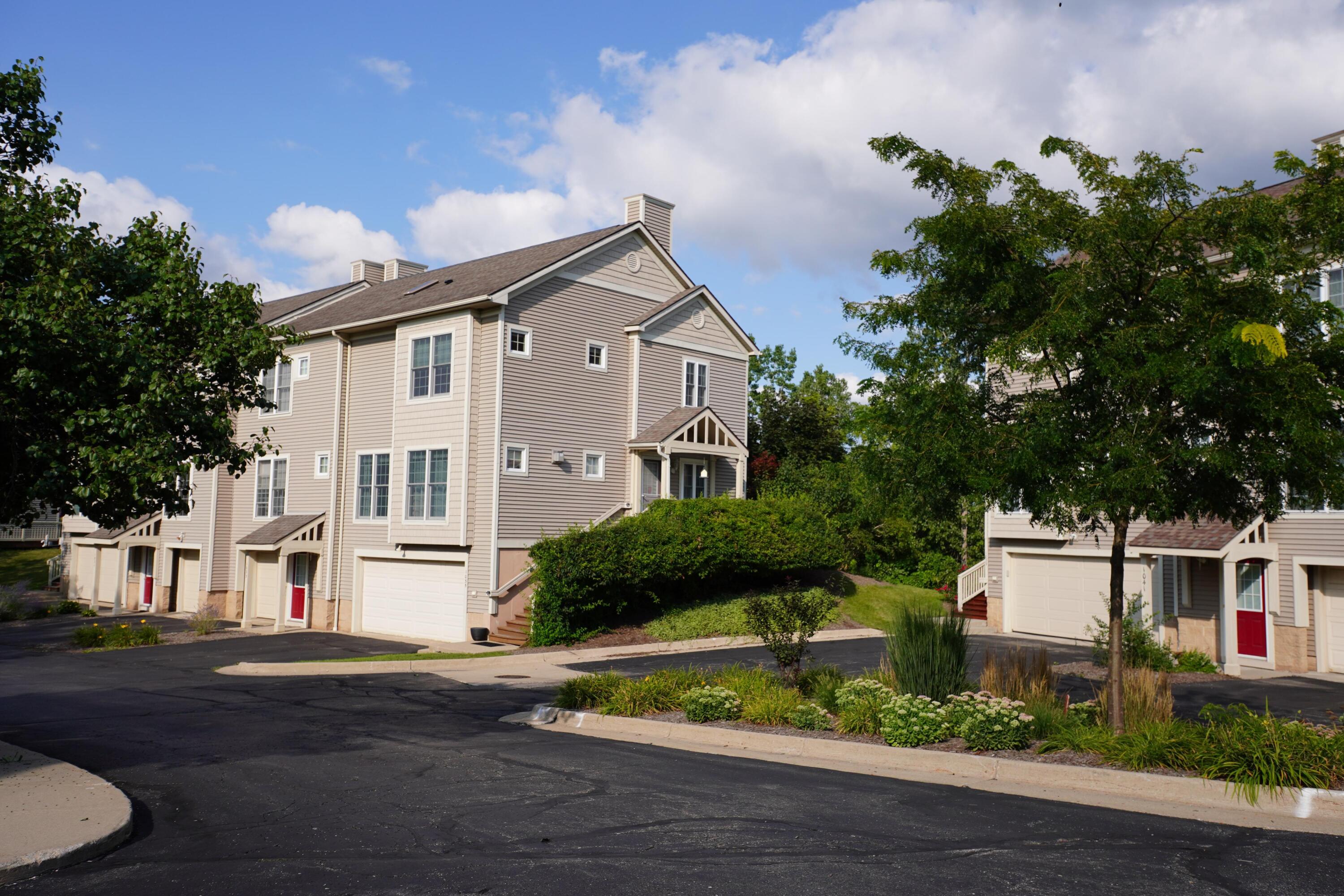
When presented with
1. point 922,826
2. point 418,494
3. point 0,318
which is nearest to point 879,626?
point 418,494

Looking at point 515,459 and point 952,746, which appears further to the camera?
point 515,459

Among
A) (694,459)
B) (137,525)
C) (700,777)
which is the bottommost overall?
(700,777)

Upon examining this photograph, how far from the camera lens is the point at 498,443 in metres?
25.5

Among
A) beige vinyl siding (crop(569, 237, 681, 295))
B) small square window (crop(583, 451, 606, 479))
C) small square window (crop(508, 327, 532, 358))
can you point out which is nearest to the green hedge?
small square window (crop(583, 451, 606, 479))

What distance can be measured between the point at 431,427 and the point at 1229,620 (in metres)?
18.8

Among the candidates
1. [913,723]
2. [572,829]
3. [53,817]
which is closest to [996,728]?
[913,723]

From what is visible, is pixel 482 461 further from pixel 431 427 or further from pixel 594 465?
pixel 594 465

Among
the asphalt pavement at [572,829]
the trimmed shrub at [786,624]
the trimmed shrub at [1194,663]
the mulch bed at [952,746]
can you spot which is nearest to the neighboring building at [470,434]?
the trimmed shrub at [786,624]

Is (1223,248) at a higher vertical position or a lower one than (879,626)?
higher

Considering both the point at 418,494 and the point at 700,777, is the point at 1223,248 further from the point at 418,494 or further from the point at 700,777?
the point at 418,494

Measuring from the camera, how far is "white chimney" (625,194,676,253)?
30.7 m

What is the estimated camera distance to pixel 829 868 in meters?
6.82

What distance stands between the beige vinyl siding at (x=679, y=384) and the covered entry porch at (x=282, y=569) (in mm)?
10175

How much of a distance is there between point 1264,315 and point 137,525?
120 ft
